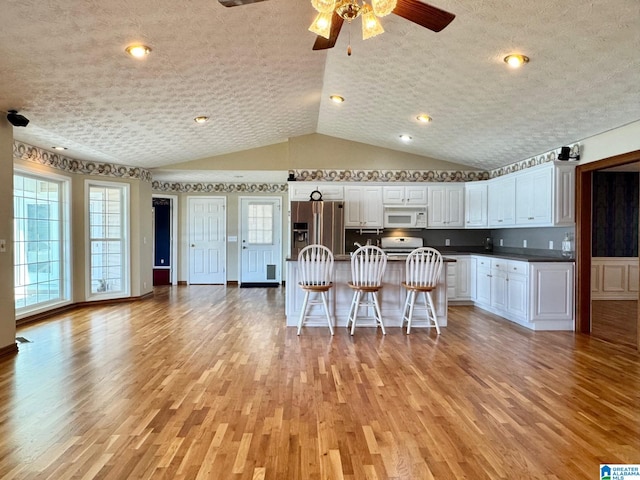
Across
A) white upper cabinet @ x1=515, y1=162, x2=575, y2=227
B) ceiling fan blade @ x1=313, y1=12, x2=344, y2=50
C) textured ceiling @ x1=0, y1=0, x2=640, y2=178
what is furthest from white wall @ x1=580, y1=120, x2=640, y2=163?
ceiling fan blade @ x1=313, y1=12, x2=344, y2=50

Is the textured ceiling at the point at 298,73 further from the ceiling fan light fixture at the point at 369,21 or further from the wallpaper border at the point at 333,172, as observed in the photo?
the ceiling fan light fixture at the point at 369,21

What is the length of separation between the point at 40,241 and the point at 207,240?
148 inches

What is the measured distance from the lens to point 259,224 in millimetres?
9109

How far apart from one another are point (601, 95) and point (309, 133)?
14.0 ft

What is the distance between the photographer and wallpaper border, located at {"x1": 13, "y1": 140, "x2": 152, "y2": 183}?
198 inches

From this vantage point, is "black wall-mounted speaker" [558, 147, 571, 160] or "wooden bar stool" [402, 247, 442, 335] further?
"black wall-mounted speaker" [558, 147, 571, 160]

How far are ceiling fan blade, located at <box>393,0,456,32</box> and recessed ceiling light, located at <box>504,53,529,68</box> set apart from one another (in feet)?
4.21

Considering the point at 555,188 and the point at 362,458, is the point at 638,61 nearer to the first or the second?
the point at 555,188

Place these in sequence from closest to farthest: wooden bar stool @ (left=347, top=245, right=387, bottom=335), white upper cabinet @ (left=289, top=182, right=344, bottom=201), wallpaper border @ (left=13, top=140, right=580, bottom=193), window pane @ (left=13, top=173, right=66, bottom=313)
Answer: wooden bar stool @ (left=347, top=245, right=387, bottom=335) → window pane @ (left=13, top=173, right=66, bottom=313) → wallpaper border @ (left=13, top=140, right=580, bottom=193) → white upper cabinet @ (left=289, top=182, right=344, bottom=201)

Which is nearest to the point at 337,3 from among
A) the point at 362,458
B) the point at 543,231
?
the point at 362,458

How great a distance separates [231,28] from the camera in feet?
9.98

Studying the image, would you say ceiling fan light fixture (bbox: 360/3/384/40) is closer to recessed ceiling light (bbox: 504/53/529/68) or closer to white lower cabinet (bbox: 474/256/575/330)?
recessed ceiling light (bbox: 504/53/529/68)

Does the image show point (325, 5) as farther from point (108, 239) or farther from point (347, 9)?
point (108, 239)

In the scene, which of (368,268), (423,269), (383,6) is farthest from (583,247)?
(383,6)
